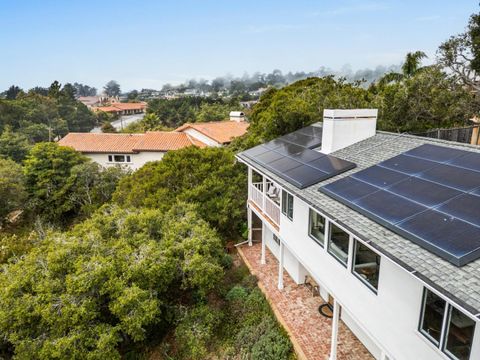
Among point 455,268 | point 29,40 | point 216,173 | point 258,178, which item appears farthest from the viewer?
point 29,40

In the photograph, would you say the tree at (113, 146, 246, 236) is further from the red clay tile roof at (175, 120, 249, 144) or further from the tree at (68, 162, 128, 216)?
the red clay tile roof at (175, 120, 249, 144)

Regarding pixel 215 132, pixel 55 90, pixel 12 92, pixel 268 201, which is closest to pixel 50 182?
pixel 215 132

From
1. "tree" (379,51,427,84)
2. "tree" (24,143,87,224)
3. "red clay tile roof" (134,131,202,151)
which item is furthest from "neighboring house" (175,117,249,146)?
"tree" (379,51,427,84)

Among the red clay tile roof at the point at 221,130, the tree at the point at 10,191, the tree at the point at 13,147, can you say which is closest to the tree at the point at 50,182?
the tree at the point at 10,191

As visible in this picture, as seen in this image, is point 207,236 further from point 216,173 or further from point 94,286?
point 216,173

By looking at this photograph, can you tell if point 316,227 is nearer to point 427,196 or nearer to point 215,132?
point 427,196

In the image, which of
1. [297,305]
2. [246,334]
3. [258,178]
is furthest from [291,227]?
[258,178]
